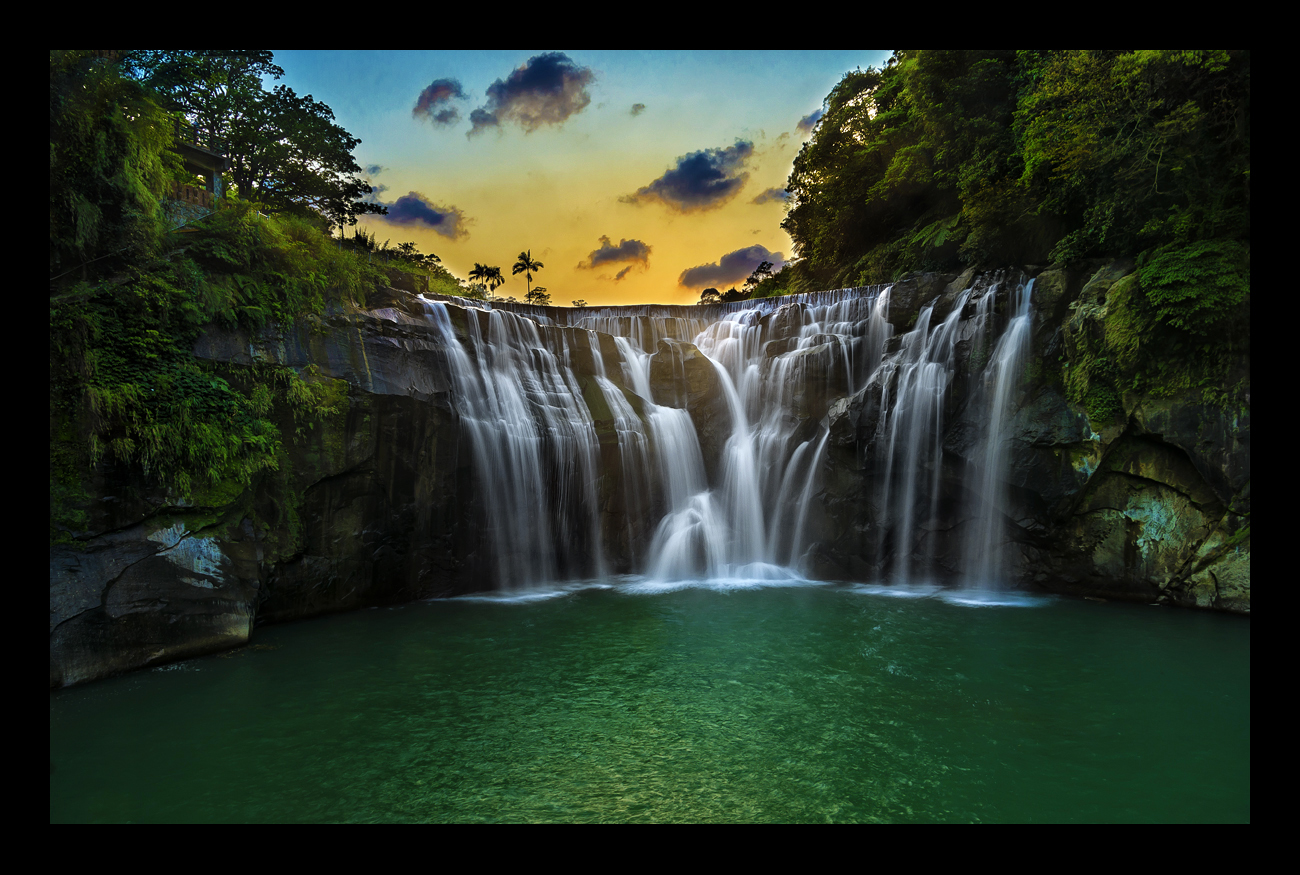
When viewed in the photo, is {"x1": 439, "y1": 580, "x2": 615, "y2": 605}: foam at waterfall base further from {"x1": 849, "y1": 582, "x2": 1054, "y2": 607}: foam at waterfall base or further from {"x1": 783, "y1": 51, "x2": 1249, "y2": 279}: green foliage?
{"x1": 783, "y1": 51, "x2": 1249, "y2": 279}: green foliage

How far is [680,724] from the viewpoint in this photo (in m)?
6.48

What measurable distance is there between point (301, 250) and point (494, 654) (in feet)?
25.5

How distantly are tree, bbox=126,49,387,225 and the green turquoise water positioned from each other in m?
21.5

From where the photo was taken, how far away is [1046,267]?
13.4m

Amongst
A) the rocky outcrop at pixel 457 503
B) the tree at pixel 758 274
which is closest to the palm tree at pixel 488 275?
the tree at pixel 758 274

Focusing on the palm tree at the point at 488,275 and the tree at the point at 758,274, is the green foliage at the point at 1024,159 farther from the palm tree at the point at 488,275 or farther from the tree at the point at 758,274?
the palm tree at the point at 488,275

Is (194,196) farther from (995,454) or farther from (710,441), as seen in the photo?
(995,454)

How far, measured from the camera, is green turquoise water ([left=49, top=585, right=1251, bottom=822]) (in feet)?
16.6

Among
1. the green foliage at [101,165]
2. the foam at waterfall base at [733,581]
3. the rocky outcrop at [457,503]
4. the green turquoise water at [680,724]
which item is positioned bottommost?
the foam at waterfall base at [733,581]

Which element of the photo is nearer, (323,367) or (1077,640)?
(1077,640)

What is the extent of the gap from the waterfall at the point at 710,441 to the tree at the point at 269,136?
1551 cm

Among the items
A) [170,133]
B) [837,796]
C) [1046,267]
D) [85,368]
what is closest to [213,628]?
[85,368]

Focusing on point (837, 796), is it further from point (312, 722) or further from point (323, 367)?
point (323, 367)

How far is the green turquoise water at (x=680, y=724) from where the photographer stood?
507cm
